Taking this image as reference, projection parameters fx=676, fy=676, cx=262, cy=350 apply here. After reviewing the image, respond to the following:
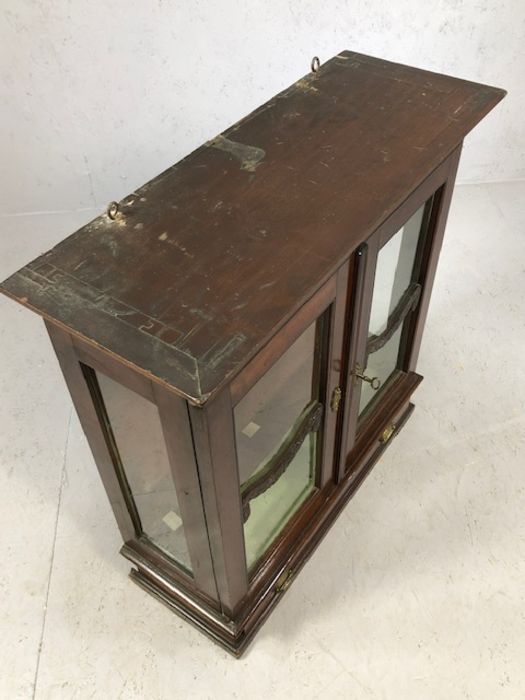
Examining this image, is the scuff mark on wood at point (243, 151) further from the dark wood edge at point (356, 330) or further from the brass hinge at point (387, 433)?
the brass hinge at point (387, 433)

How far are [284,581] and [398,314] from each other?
1.87 feet

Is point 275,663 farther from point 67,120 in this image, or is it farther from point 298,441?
point 67,120

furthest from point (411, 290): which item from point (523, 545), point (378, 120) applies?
point (523, 545)

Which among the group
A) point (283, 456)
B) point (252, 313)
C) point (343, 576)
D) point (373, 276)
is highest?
point (252, 313)

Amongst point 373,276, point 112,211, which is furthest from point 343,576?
point 112,211

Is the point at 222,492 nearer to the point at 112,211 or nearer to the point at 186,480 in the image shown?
the point at 186,480

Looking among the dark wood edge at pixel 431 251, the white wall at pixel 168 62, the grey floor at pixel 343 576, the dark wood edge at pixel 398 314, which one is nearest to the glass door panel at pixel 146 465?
the grey floor at pixel 343 576

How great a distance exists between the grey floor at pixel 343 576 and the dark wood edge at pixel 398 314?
1.28 feet

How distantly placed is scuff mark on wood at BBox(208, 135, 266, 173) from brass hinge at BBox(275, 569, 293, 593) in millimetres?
764

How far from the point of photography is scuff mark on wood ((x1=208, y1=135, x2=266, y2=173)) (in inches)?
42.1

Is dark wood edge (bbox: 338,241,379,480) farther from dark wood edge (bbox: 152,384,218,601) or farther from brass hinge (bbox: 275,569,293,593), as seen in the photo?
dark wood edge (bbox: 152,384,218,601)

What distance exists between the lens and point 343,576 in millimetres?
1401

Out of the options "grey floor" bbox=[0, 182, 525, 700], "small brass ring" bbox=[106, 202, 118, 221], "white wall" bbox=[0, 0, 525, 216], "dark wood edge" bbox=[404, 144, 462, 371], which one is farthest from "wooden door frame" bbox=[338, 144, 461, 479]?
"white wall" bbox=[0, 0, 525, 216]

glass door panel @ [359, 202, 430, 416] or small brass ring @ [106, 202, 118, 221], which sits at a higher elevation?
small brass ring @ [106, 202, 118, 221]
